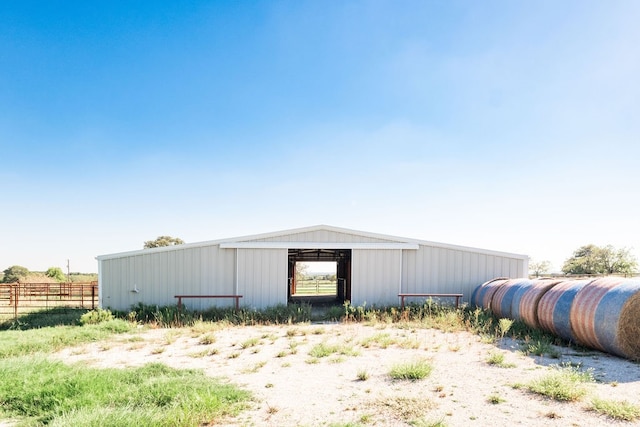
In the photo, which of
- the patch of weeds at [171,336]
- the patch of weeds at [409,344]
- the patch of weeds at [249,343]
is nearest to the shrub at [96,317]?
the patch of weeds at [171,336]

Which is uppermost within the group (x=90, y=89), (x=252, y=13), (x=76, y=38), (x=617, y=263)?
(x=252, y=13)

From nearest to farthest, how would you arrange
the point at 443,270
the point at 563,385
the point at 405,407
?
the point at 405,407
the point at 563,385
the point at 443,270

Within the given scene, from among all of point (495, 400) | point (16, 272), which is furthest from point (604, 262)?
point (16, 272)

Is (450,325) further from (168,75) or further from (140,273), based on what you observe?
(168,75)

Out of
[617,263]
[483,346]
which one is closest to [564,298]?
[483,346]

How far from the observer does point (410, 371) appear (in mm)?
5734

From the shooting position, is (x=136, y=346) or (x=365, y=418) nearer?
(x=365, y=418)

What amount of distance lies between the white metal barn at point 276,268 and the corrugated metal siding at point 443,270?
0.03 meters

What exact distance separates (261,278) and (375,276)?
153 inches

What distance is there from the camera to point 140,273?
42.4 feet

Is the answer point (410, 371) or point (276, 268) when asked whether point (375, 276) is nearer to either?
point (276, 268)

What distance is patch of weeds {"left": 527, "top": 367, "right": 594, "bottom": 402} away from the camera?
4.70 metres

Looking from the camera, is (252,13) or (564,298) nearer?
(564,298)

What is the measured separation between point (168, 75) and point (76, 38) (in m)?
2.45
